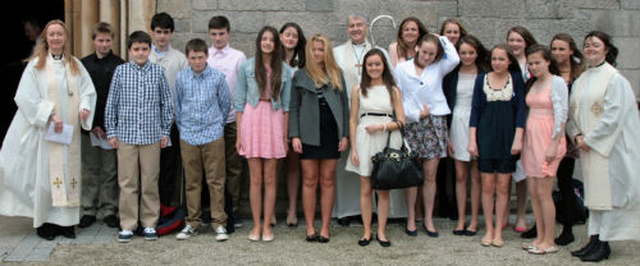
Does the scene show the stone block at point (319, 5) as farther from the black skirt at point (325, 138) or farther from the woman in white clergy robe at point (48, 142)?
the woman in white clergy robe at point (48, 142)

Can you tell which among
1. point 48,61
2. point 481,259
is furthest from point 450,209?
point 48,61

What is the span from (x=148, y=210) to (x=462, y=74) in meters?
2.84

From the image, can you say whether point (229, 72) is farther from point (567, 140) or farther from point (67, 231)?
point (567, 140)

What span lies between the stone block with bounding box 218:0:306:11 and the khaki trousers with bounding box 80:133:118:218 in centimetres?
170

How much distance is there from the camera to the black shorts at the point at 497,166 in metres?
5.30

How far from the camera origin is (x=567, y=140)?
535 cm

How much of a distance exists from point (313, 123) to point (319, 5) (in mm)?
1508

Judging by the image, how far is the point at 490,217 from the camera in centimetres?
546

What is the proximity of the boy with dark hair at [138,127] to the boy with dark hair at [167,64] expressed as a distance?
282 millimetres

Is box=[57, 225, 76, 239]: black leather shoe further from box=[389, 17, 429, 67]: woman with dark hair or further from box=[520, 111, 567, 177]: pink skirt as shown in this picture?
box=[520, 111, 567, 177]: pink skirt

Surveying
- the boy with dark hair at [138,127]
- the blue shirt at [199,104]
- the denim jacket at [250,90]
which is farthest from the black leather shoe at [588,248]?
the boy with dark hair at [138,127]

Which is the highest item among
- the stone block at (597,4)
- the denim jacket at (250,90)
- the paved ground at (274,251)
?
the stone block at (597,4)

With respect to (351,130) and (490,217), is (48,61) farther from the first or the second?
(490,217)

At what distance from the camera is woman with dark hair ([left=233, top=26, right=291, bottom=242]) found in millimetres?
5293
